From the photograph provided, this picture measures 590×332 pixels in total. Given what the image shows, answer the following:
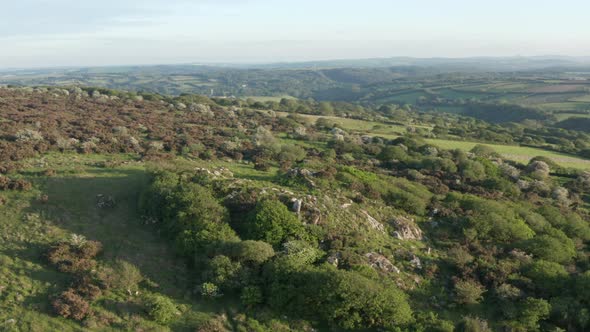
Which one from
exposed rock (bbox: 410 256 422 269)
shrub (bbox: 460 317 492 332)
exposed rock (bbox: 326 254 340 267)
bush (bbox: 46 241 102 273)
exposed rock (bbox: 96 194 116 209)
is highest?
exposed rock (bbox: 96 194 116 209)

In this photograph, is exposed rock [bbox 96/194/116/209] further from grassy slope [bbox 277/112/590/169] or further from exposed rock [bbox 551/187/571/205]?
grassy slope [bbox 277/112/590/169]

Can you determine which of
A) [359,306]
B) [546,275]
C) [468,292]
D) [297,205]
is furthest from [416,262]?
[297,205]

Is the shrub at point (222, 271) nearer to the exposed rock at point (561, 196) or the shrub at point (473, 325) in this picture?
the shrub at point (473, 325)

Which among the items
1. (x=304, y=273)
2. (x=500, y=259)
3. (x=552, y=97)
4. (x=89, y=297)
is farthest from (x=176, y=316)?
(x=552, y=97)

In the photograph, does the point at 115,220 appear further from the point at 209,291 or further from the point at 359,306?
the point at 359,306

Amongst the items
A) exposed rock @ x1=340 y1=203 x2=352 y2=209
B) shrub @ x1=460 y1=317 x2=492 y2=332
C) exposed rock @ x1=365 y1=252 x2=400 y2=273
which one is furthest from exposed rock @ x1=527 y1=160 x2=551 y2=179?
shrub @ x1=460 y1=317 x2=492 y2=332

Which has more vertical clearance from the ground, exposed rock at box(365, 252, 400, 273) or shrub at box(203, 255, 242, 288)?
shrub at box(203, 255, 242, 288)

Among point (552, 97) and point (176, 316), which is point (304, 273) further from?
point (552, 97)
